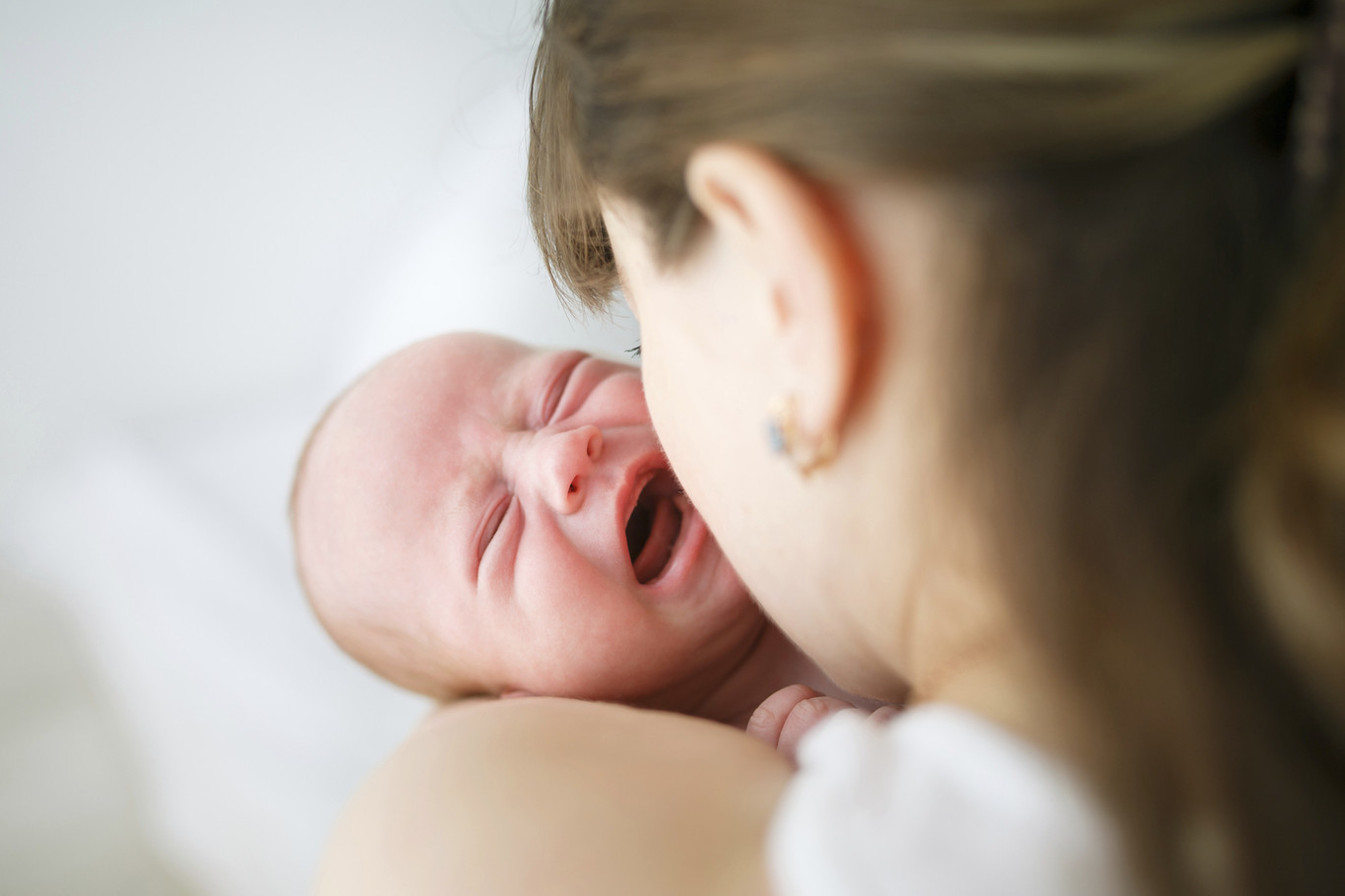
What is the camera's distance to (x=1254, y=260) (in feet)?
1.46

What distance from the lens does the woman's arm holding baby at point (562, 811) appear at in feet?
1.86

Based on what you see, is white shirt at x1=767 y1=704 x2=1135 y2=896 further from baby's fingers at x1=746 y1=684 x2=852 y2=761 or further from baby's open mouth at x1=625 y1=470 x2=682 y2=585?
baby's open mouth at x1=625 y1=470 x2=682 y2=585

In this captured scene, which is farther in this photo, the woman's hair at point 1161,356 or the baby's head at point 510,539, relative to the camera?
the baby's head at point 510,539

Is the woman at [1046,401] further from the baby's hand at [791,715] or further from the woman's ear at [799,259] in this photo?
the baby's hand at [791,715]

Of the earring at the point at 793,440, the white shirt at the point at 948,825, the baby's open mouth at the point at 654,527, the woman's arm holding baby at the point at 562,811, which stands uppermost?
the earring at the point at 793,440

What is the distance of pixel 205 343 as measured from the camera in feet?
4.98

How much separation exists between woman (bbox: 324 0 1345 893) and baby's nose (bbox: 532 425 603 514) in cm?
46

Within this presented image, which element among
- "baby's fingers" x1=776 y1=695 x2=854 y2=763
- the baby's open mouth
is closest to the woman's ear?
"baby's fingers" x1=776 y1=695 x2=854 y2=763

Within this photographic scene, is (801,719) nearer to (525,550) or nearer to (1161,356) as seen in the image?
(525,550)

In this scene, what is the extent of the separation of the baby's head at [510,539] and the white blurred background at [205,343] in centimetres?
29

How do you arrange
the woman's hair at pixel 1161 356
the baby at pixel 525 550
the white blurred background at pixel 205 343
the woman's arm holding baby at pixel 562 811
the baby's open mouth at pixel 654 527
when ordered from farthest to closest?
1. the white blurred background at pixel 205 343
2. the baby's open mouth at pixel 654 527
3. the baby at pixel 525 550
4. the woman's arm holding baby at pixel 562 811
5. the woman's hair at pixel 1161 356

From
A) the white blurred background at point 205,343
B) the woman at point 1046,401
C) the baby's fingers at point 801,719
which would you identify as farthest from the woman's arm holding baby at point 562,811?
the white blurred background at point 205,343

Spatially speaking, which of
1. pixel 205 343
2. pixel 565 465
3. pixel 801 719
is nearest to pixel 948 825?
pixel 801 719

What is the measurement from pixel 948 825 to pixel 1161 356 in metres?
0.25
